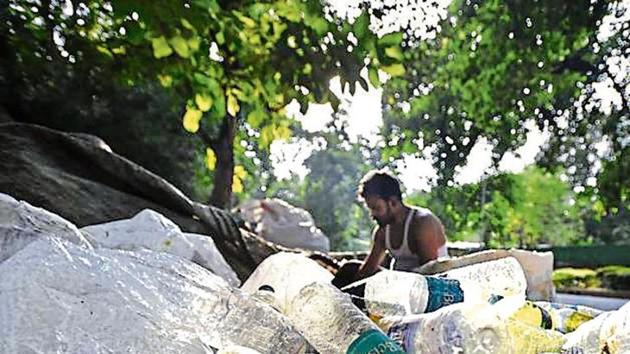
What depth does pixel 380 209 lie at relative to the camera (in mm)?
4121

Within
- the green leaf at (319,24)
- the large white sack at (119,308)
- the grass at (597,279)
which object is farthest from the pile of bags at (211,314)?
the grass at (597,279)

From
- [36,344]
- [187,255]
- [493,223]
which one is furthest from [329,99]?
[493,223]

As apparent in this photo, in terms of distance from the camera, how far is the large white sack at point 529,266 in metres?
2.30

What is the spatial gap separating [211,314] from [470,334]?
0.40 m

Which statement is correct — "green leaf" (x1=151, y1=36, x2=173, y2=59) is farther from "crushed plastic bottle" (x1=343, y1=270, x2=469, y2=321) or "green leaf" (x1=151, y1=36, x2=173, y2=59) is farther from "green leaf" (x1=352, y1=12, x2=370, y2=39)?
"crushed plastic bottle" (x1=343, y1=270, x2=469, y2=321)

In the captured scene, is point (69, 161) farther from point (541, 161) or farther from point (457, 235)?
point (457, 235)

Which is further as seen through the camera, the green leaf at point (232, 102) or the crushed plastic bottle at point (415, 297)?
the green leaf at point (232, 102)

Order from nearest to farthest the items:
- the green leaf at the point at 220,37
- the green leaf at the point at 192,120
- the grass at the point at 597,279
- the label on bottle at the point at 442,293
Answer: the label on bottle at the point at 442,293 < the green leaf at the point at 220,37 < the green leaf at the point at 192,120 < the grass at the point at 597,279

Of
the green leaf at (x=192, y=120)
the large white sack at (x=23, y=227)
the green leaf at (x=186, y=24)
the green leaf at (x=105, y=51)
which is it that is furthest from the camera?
the green leaf at (x=105, y=51)

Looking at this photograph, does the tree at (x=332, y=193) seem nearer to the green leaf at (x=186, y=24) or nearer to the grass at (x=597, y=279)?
→ the grass at (x=597, y=279)

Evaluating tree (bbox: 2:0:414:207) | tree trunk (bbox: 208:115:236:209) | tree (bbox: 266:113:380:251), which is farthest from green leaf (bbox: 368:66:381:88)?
tree (bbox: 266:113:380:251)

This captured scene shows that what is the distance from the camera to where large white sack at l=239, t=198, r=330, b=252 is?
29.7 ft

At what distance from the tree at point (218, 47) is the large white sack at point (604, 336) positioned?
117cm

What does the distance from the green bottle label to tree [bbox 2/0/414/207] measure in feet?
4.15
